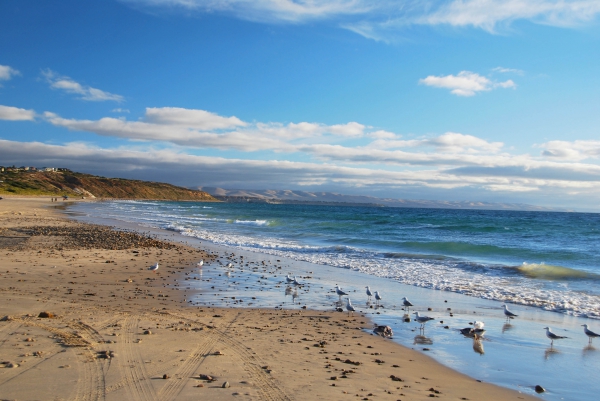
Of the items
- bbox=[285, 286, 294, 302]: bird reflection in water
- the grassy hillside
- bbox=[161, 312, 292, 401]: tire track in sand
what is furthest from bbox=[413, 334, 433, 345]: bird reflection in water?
the grassy hillside

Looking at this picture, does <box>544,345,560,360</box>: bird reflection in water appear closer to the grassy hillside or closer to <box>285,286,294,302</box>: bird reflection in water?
<box>285,286,294,302</box>: bird reflection in water

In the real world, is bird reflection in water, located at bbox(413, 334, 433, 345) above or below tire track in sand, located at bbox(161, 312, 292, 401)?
below

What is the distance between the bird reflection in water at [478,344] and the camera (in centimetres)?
812

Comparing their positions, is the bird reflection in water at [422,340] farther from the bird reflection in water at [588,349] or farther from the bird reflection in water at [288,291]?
the bird reflection in water at [288,291]

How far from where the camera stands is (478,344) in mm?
8531

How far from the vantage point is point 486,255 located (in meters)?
25.0

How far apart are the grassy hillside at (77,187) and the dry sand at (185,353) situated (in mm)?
98107

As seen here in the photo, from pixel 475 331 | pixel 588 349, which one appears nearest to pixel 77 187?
pixel 475 331

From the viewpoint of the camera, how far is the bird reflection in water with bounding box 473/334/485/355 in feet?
26.6

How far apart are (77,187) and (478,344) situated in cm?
14282

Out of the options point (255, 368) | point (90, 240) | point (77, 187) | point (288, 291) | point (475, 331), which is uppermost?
point (77, 187)

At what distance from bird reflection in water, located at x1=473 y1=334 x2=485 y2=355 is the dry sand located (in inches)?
47.7

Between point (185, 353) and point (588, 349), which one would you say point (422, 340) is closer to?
point (588, 349)

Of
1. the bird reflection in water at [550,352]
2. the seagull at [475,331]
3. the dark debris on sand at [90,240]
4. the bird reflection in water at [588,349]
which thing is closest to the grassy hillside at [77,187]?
the dark debris on sand at [90,240]
